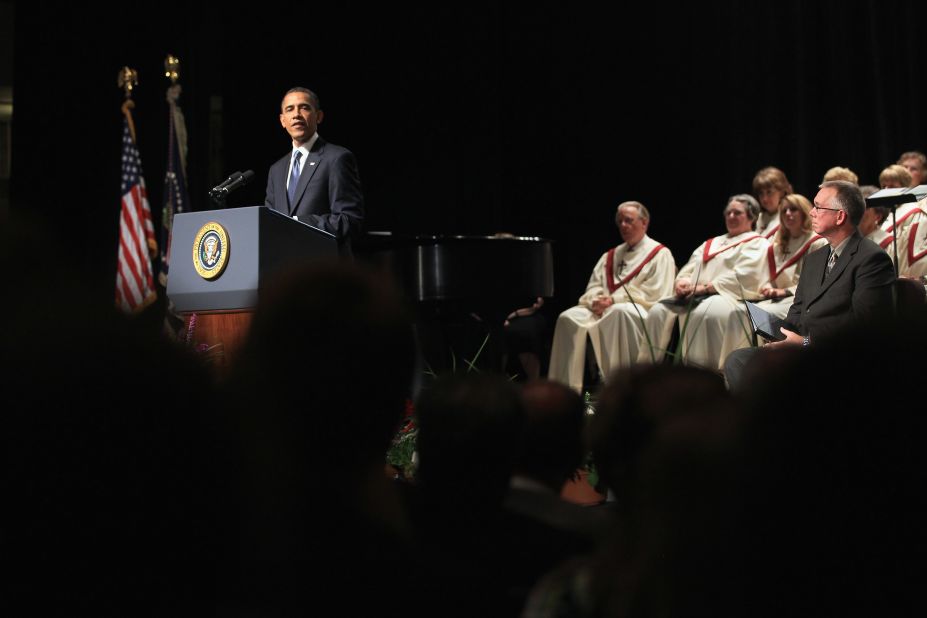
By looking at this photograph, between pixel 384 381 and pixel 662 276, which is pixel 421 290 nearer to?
pixel 662 276

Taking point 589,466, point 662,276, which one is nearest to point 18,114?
point 662,276

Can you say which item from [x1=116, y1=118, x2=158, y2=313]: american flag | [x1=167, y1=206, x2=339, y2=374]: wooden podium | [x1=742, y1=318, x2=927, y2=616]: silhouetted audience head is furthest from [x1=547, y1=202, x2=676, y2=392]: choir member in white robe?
[x1=742, y1=318, x2=927, y2=616]: silhouetted audience head

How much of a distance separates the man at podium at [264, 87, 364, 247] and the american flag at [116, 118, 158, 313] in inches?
109

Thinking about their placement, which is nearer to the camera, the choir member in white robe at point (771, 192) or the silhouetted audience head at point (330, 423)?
the silhouetted audience head at point (330, 423)

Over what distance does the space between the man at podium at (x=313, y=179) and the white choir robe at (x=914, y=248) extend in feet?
12.5

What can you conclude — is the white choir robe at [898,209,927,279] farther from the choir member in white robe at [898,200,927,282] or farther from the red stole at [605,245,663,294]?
the red stole at [605,245,663,294]

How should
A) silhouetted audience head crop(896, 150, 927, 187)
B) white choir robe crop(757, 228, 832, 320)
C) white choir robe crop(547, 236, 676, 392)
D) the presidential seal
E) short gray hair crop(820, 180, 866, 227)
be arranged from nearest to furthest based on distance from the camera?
the presidential seal
short gray hair crop(820, 180, 866, 227)
white choir robe crop(757, 228, 832, 320)
silhouetted audience head crop(896, 150, 927, 187)
white choir robe crop(547, 236, 676, 392)

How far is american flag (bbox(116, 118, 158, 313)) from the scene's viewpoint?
257 inches

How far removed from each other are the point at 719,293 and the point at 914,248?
1.21 metres

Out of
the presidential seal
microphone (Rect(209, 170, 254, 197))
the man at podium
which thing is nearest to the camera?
the presidential seal

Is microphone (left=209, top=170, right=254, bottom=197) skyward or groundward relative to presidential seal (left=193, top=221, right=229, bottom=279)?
skyward

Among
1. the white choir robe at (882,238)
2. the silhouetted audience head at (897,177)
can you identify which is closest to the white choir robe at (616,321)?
the white choir robe at (882,238)

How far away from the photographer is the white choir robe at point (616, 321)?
22.0 feet

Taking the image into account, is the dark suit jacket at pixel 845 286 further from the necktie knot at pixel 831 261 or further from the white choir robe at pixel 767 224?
the white choir robe at pixel 767 224
